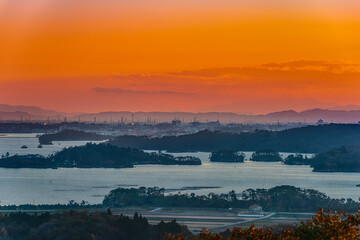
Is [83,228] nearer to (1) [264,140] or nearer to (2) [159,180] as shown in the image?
(2) [159,180]

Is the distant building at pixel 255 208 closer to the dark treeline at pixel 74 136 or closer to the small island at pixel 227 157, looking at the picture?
the small island at pixel 227 157

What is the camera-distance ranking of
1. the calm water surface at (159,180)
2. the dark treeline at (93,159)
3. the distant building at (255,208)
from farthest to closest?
the dark treeline at (93,159)
the calm water surface at (159,180)
the distant building at (255,208)

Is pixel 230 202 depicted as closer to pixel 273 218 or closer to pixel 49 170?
pixel 273 218

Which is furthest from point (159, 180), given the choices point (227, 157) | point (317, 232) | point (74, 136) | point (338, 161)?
point (74, 136)

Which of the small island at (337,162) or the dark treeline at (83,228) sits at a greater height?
the small island at (337,162)

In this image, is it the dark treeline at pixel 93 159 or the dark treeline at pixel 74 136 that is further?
the dark treeline at pixel 74 136

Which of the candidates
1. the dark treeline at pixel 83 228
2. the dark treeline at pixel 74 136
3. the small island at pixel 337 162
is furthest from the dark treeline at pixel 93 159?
the dark treeline at pixel 83 228
